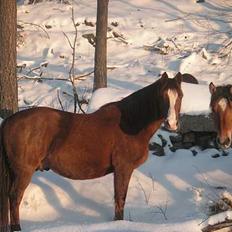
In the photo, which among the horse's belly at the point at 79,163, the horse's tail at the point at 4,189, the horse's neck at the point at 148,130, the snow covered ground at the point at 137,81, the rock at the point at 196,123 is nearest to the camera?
the horse's tail at the point at 4,189

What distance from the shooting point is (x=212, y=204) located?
585 cm

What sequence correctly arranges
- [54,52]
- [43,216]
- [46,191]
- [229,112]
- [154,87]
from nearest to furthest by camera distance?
[229,112]
[154,87]
[43,216]
[46,191]
[54,52]

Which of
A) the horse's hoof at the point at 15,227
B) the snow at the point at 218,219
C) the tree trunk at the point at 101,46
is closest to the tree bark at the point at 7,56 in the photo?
the horse's hoof at the point at 15,227

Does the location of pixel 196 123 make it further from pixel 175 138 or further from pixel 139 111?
pixel 139 111

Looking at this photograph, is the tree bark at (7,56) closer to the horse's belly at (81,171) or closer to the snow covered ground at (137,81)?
the snow covered ground at (137,81)

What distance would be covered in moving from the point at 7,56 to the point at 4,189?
108 inches

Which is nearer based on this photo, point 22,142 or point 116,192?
point 22,142

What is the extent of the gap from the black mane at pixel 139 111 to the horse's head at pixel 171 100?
0.26 metres

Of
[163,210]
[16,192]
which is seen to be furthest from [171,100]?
[16,192]

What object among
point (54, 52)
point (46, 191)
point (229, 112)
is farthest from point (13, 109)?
point (54, 52)

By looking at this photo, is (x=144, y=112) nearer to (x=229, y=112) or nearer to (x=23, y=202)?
(x=229, y=112)

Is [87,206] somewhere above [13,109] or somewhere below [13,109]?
A: below

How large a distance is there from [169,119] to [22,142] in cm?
164

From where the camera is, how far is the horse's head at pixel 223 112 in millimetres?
5219
